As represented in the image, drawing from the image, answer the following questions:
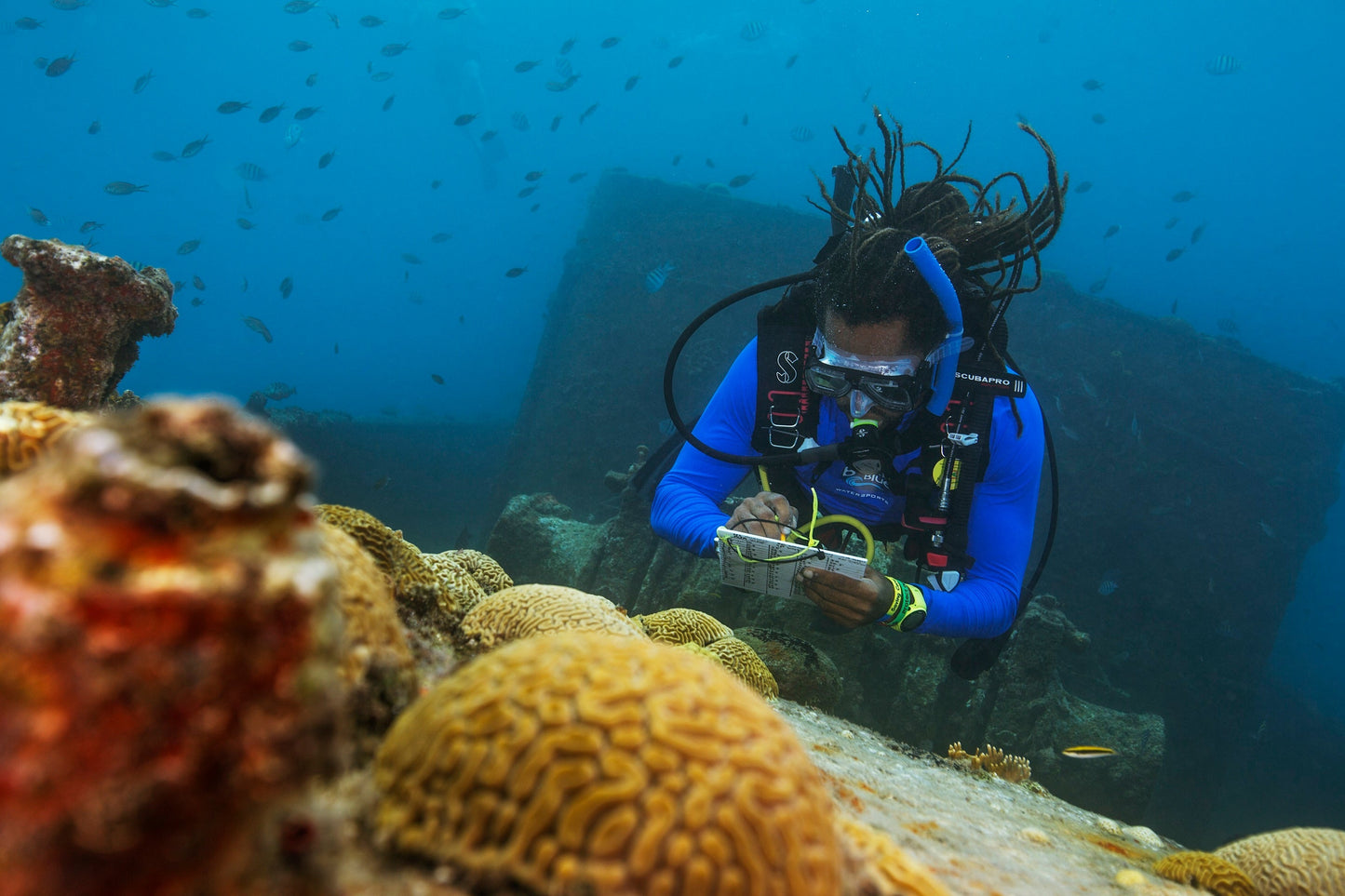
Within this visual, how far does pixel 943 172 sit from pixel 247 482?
222 inches

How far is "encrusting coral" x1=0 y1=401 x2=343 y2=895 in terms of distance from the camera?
0.62 meters

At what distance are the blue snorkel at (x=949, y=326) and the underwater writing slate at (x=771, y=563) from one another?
4.75 feet

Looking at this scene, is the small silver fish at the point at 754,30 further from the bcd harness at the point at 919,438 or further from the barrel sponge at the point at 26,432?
the barrel sponge at the point at 26,432

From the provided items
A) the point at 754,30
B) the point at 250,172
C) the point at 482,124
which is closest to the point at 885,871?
the point at 250,172

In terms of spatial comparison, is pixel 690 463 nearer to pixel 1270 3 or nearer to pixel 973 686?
pixel 973 686

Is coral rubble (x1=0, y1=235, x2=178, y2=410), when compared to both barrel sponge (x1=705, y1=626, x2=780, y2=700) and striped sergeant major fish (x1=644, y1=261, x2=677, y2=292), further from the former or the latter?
striped sergeant major fish (x1=644, y1=261, x2=677, y2=292)

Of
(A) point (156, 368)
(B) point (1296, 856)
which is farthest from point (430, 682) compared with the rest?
(A) point (156, 368)

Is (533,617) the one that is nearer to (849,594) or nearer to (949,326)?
(849,594)

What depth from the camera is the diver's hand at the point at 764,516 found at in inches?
176

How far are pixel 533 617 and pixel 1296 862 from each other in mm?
3955

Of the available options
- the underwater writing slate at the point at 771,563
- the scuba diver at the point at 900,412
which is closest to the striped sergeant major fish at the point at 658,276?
the scuba diver at the point at 900,412

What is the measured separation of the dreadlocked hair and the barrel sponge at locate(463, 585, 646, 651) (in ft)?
9.23

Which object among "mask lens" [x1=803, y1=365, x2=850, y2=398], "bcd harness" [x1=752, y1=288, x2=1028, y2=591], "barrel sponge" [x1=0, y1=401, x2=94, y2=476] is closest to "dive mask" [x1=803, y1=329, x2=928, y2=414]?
"mask lens" [x1=803, y1=365, x2=850, y2=398]

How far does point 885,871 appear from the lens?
159cm
